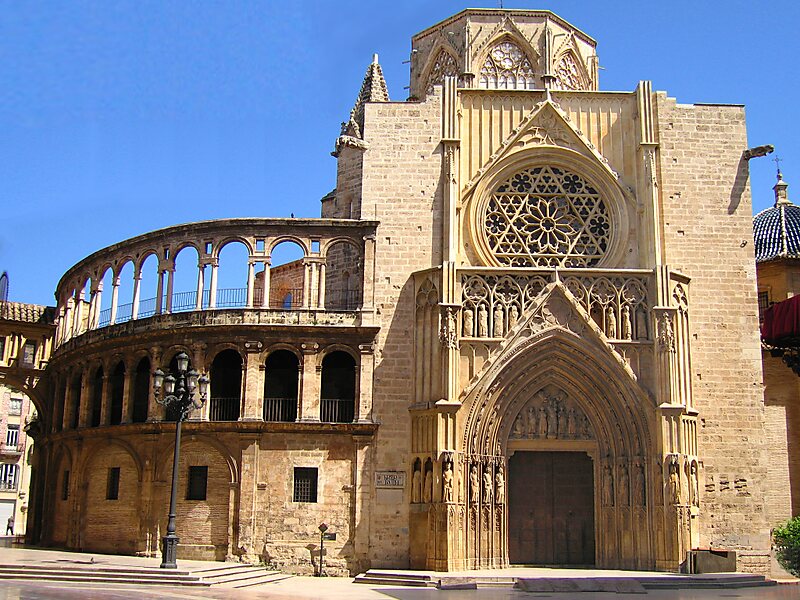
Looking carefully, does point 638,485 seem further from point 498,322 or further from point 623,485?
point 498,322

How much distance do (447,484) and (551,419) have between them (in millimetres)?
3762

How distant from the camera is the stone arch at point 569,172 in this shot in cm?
2872

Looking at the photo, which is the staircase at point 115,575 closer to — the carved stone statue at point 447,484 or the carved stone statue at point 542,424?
the carved stone statue at point 447,484

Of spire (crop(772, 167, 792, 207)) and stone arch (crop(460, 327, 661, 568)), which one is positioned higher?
spire (crop(772, 167, 792, 207))

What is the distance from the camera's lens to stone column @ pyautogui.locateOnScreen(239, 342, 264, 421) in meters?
27.4

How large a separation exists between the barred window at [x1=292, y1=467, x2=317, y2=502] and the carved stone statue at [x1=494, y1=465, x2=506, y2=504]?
16.4ft

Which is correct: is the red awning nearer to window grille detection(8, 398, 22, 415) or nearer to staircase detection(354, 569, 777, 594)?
staircase detection(354, 569, 777, 594)

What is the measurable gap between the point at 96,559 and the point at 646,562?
1438 cm

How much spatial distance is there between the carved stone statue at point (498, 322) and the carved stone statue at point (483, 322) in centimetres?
19

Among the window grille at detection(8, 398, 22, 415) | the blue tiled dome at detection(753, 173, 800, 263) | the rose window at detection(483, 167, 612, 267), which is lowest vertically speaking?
the window grille at detection(8, 398, 22, 415)

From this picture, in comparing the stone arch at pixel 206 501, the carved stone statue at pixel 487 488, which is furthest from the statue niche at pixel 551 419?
the stone arch at pixel 206 501

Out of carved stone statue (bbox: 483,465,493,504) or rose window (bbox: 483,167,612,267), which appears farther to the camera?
rose window (bbox: 483,167,612,267)

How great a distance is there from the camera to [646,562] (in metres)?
25.6

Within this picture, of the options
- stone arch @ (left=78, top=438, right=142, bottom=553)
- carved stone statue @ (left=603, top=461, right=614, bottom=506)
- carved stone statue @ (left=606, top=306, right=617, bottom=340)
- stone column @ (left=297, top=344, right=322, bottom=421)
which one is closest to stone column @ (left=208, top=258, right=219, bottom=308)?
stone column @ (left=297, top=344, right=322, bottom=421)
